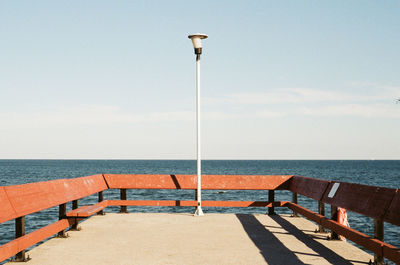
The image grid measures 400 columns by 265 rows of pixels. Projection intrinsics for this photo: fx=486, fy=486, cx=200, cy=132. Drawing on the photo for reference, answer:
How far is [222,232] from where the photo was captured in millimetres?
9227

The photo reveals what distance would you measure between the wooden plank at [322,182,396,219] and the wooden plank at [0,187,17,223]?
15.3 ft

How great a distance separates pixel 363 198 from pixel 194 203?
559 cm

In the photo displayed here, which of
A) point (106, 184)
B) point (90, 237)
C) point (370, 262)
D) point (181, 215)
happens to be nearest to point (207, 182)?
point (181, 215)

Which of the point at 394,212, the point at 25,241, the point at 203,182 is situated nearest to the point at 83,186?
the point at 203,182

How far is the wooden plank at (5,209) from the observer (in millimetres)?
6020

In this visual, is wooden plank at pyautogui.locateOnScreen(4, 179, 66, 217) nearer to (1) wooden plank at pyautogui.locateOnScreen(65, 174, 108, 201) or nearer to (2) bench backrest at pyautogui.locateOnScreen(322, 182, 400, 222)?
(1) wooden plank at pyautogui.locateOnScreen(65, 174, 108, 201)

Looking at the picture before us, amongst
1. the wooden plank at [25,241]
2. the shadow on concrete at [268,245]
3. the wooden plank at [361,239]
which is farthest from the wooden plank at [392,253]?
the wooden plank at [25,241]

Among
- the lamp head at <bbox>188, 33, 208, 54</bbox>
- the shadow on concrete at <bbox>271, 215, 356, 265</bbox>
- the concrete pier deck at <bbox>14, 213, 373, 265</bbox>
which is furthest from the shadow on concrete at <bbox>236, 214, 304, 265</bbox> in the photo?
the lamp head at <bbox>188, 33, 208, 54</bbox>

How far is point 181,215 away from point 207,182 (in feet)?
3.49

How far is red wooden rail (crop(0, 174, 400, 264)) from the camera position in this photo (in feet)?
20.1

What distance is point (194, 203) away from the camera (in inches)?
471

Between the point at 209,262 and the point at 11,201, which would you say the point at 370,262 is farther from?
the point at 11,201

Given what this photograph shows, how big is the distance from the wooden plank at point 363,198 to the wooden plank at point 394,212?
0.11 metres

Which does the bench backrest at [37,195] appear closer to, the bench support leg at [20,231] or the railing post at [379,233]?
the bench support leg at [20,231]
